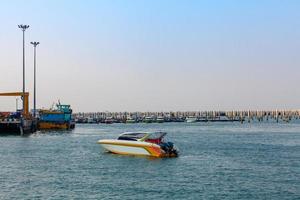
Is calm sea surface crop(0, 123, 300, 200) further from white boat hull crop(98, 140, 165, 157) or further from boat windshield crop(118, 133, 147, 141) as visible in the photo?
boat windshield crop(118, 133, 147, 141)

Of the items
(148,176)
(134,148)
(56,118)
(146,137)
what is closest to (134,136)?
(146,137)

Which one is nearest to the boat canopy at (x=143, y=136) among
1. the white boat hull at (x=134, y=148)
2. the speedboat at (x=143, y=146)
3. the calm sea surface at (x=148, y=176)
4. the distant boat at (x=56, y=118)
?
the speedboat at (x=143, y=146)

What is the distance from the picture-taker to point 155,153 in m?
51.9

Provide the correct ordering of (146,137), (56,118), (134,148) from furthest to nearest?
1. (56,118)
2. (146,137)
3. (134,148)

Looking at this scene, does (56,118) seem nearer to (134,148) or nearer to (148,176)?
(134,148)

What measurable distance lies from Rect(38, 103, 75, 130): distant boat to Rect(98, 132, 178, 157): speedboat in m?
65.5

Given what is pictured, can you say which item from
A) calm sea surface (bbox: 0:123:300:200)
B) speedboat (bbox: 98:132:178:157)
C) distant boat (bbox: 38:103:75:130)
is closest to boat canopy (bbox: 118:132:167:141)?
speedboat (bbox: 98:132:178:157)

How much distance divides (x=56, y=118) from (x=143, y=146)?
237 ft

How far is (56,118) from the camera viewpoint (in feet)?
401

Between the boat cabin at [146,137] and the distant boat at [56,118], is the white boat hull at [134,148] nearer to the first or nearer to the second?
the boat cabin at [146,137]

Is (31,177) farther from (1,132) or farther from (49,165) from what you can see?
(1,132)

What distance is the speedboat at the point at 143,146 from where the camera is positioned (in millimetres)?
52188

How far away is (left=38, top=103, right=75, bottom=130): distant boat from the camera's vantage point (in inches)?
4739

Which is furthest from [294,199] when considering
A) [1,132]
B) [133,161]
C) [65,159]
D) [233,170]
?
[1,132]
